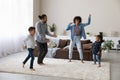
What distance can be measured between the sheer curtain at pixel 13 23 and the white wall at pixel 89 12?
1.37 metres

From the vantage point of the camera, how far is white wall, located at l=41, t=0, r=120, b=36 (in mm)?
9266

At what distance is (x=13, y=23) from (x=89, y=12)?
366 cm

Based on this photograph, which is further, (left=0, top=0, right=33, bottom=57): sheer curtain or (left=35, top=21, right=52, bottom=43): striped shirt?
(left=0, top=0, right=33, bottom=57): sheer curtain

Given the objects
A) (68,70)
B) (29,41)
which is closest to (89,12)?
(68,70)

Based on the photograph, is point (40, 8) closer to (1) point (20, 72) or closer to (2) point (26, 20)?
(2) point (26, 20)

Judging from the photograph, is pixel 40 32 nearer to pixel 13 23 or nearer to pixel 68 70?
pixel 68 70

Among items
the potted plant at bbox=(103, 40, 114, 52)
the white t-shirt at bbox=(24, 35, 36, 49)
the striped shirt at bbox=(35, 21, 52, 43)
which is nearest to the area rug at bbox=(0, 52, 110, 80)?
the white t-shirt at bbox=(24, 35, 36, 49)

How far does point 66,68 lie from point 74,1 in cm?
509

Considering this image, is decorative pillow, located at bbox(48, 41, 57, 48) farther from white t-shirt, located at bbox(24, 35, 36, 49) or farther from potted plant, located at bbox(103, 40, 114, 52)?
white t-shirt, located at bbox(24, 35, 36, 49)

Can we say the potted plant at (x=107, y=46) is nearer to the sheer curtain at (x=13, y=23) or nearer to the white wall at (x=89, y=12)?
the white wall at (x=89, y=12)

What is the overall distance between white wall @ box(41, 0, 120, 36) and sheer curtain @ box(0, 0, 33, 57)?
1.37m

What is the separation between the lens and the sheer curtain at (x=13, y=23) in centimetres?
683

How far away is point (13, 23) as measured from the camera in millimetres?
7453

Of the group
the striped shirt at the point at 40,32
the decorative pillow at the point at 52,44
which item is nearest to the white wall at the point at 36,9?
the decorative pillow at the point at 52,44
